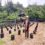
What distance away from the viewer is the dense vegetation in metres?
1.99

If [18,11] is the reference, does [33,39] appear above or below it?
below

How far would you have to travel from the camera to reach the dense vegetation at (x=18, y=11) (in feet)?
6.52

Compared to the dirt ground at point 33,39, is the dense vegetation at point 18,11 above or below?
above

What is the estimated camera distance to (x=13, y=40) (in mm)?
1859

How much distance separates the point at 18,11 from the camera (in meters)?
2.05

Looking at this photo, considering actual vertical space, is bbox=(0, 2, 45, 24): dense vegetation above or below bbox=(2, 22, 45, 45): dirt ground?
above

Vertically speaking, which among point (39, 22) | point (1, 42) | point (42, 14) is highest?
point (42, 14)

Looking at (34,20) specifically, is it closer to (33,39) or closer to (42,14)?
(42,14)

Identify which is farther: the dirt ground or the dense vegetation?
the dense vegetation

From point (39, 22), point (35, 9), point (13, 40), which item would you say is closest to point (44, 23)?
point (39, 22)

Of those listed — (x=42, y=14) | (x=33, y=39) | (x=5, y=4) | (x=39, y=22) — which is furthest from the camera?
(x=5, y=4)

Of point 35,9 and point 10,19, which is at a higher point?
point 35,9

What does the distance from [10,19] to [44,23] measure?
0.48 meters

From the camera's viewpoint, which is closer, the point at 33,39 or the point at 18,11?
the point at 33,39
